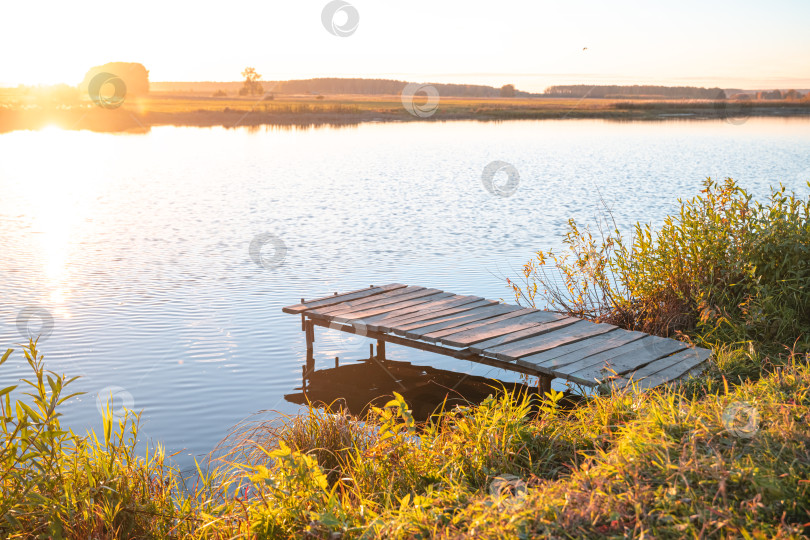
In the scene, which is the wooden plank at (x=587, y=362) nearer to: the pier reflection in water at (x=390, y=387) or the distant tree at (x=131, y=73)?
the pier reflection in water at (x=390, y=387)

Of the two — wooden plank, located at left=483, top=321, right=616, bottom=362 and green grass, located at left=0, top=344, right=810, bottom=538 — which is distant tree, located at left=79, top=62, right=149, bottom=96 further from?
green grass, located at left=0, top=344, right=810, bottom=538

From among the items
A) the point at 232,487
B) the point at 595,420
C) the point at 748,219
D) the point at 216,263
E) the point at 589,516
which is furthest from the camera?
the point at 216,263

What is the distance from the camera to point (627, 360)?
761 cm

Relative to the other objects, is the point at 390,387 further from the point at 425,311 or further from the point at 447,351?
the point at 425,311

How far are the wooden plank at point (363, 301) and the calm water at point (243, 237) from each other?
31.2 inches

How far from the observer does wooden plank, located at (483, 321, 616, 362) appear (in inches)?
310

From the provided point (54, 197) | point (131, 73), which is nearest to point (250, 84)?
point (131, 73)

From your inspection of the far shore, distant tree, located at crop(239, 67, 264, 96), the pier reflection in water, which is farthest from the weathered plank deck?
distant tree, located at crop(239, 67, 264, 96)

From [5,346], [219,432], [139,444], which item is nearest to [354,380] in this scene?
[219,432]

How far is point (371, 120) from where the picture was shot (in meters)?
80.9

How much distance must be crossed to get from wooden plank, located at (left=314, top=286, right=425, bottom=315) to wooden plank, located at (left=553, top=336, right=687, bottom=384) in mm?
3388

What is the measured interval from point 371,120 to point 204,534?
78.5 m

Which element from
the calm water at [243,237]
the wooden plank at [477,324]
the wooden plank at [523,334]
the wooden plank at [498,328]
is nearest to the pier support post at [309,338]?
the calm water at [243,237]

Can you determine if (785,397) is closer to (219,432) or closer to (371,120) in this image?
(219,432)
